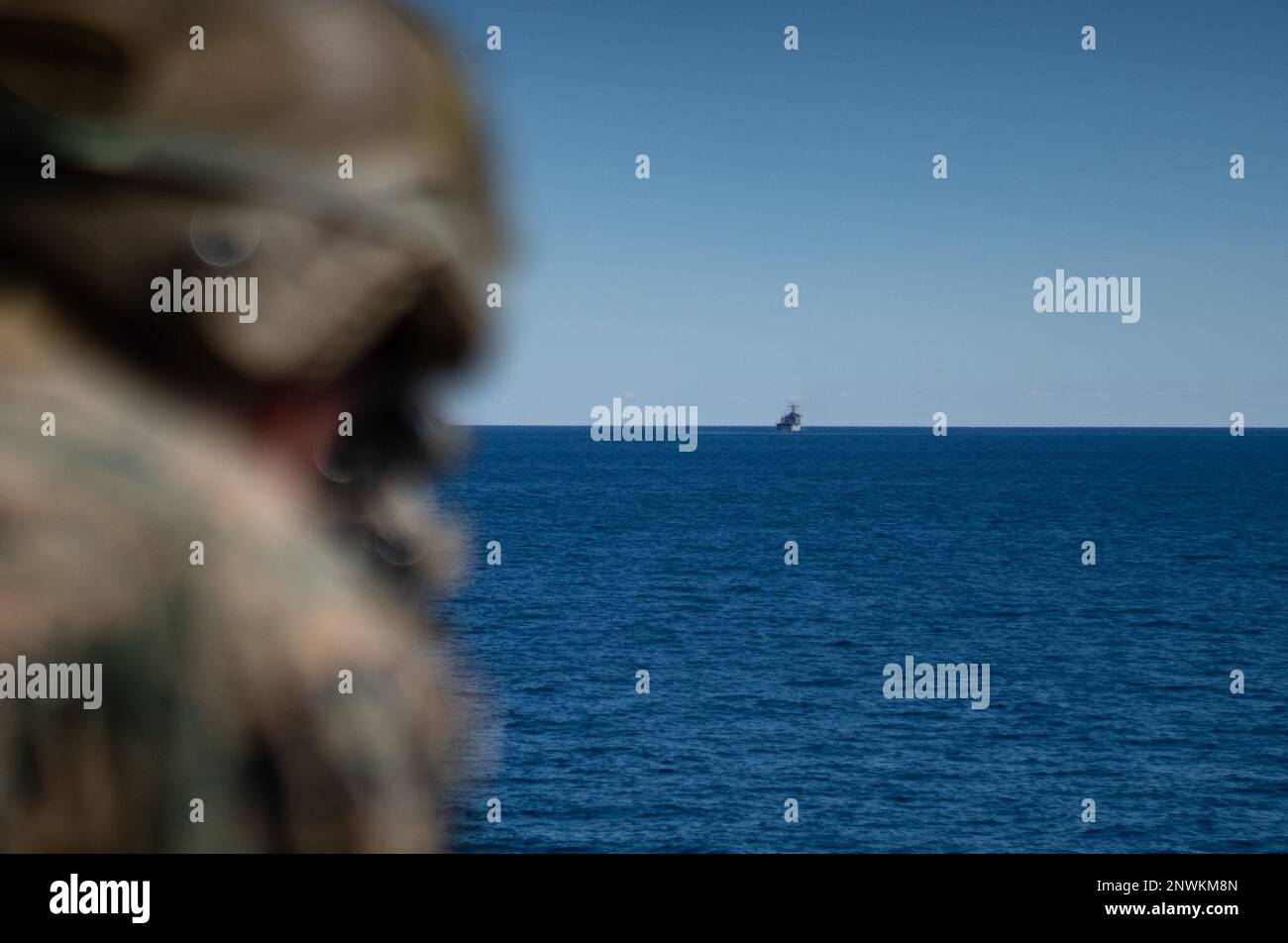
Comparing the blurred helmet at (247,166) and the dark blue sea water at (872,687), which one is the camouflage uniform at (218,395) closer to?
the blurred helmet at (247,166)

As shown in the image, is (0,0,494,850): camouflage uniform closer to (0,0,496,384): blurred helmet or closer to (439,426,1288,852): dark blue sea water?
(0,0,496,384): blurred helmet

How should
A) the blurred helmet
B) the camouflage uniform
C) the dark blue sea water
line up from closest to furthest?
the camouflage uniform → the blurred helmet → the dark blue sea water

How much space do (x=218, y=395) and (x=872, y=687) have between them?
77851 millimetres

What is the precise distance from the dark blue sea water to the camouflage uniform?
0.37 meters

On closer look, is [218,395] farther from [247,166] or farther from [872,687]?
[872,687]

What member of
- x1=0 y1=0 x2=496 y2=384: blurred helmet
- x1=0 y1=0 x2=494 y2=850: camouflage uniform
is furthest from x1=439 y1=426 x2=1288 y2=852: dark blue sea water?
x1=0 y1=0 x2=496 y2=384: blurred helmet

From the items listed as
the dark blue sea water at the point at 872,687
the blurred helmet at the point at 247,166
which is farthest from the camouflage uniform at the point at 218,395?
the dark blue sea water at the point at 872,687

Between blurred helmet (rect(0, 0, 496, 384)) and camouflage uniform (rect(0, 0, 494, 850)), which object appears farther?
blurred helmet (rect(0, 0, 496, 384))

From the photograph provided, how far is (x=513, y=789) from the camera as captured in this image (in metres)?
56.3

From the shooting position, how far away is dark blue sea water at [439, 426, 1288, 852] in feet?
177

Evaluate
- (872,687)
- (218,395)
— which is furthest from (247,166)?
(872,687)
